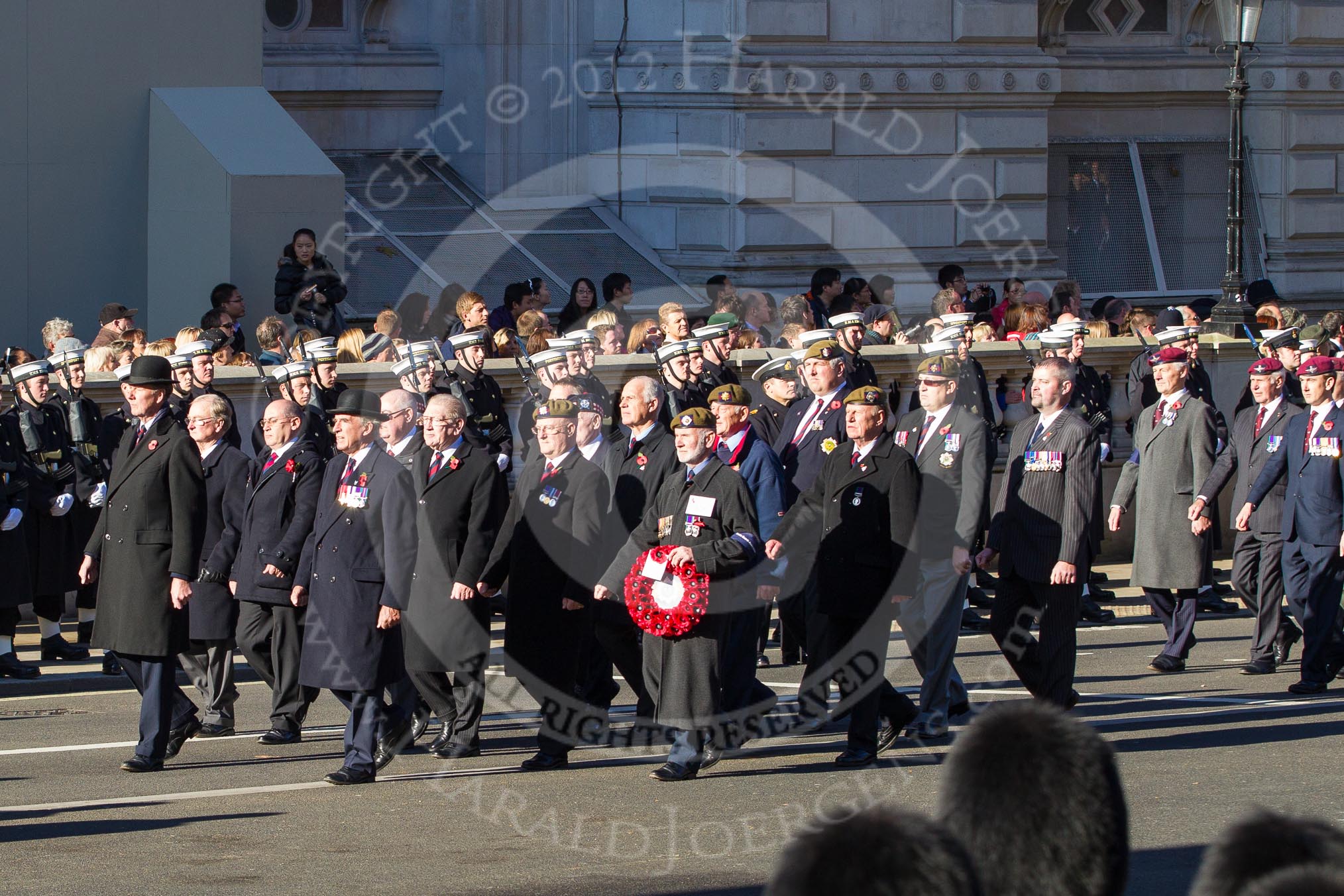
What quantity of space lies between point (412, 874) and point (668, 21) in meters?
15.7

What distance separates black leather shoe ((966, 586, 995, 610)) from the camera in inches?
582

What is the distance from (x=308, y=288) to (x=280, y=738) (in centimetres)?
694

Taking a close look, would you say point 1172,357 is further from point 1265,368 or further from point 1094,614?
point 1094,614

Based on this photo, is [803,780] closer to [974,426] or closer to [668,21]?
[974,426]

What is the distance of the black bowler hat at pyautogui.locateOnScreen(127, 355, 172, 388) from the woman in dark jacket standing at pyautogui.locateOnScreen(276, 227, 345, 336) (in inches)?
261

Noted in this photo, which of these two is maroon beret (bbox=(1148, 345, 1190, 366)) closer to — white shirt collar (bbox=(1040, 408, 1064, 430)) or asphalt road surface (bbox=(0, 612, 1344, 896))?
asphalt road surface (bbox=(0, 612, 1344, 896))

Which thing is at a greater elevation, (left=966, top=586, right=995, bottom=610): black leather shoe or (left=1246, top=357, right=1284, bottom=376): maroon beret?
(left=1246, top=357, right=1284, bottom=376): maroon beret

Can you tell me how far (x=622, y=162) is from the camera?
22.9m

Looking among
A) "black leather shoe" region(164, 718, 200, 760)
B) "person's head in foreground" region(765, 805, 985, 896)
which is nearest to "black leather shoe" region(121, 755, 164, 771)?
"black leather shoe" region(164, 718, 200, 760)

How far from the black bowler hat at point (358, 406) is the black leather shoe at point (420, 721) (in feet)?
5.18

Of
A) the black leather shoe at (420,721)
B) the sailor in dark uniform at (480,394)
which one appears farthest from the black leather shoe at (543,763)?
the sailor in dark uniform at (480,394)

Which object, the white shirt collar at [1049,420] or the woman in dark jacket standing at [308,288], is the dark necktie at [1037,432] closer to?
the white shirt collar at [1049,420]

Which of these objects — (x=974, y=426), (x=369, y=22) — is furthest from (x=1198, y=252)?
(x=974, y=426)

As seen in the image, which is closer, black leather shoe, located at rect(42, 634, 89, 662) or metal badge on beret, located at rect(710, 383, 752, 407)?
metal badge on beret, located at rect(710, 383, 752, 407)
